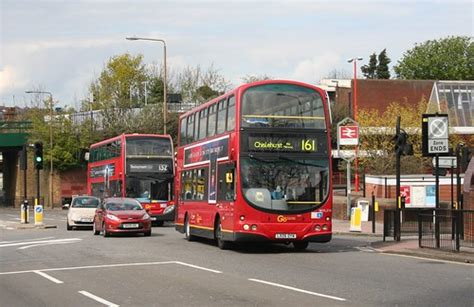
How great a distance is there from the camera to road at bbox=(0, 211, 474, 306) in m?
12.0

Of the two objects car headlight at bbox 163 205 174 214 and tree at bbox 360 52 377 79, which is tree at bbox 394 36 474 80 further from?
car headlight at bbox 163 205 174 214

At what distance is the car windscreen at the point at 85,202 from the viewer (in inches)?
1384

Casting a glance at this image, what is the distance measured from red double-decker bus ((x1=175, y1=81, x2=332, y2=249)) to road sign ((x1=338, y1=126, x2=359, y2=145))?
1145 centimetres

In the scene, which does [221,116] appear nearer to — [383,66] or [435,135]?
[435,135]

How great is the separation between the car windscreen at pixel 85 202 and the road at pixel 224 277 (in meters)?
11.7

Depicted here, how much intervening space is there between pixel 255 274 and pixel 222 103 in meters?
8.29

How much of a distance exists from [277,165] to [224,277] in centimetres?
625

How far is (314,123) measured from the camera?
21.0 meters

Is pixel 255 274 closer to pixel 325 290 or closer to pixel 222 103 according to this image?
pixel 325 290

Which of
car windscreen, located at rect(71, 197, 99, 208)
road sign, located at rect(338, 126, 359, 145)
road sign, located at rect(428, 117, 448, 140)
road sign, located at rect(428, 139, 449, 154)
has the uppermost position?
road sign, located at rect(338, 126, 359, 145)

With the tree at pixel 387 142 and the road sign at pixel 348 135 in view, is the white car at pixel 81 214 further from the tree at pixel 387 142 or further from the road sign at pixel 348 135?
the tree at pixel 387 142

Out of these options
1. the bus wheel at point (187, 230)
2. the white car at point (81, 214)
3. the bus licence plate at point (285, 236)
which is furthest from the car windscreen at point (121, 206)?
the bus licence plate at point (285, 236)

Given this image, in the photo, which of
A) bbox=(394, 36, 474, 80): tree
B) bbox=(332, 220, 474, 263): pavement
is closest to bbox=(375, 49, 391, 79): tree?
bbox=(394, 36, 474, 80): tree

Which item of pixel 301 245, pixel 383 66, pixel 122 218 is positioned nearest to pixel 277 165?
pixel 301 245
